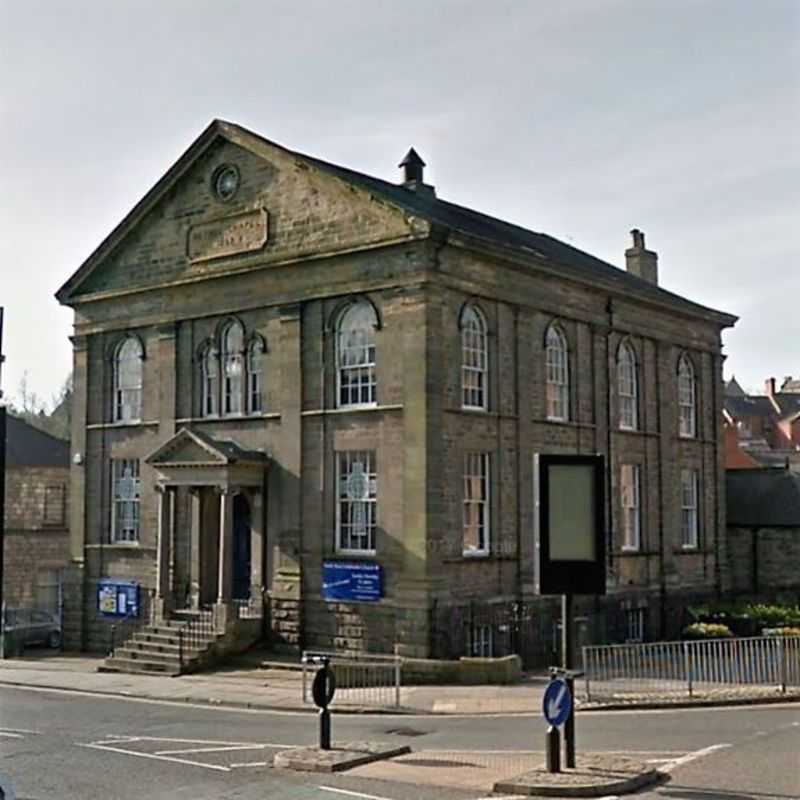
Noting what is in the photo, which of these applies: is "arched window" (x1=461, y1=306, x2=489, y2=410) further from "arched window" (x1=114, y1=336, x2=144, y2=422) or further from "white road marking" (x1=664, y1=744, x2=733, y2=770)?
"white road marking" (x1=664, y1=744, x2=733, y2=770)

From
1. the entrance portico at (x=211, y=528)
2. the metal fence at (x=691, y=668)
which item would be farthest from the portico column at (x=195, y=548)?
the metal fence at (x=691, y=668)

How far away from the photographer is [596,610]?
102 feet

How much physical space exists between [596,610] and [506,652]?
171 inches

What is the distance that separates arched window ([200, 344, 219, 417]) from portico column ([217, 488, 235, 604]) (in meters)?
3.13

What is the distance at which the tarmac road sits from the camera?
13.5 meters

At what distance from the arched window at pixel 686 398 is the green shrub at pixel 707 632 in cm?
643

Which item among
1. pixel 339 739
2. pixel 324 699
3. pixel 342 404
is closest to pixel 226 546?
pixel 342 404

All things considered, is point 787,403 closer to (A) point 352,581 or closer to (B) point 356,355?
(B) point 356,355

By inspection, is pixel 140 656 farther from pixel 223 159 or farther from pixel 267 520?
pixel 223 159

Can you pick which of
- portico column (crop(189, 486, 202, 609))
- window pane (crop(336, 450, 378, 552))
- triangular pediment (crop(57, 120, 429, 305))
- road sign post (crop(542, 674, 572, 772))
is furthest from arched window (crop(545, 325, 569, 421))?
road sign post (crop(542, 674, 572, 772))

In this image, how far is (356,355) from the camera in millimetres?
27750

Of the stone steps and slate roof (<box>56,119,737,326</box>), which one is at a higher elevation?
slate roof (<box>56,119,737,326</box>)

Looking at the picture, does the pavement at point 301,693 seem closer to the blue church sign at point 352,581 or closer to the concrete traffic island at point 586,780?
the blue church sign at point 352,581

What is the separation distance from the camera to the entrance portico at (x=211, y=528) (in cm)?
2833
